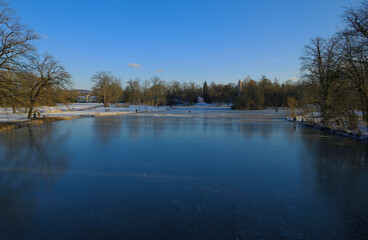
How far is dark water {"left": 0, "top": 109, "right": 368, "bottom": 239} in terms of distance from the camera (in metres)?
3.40

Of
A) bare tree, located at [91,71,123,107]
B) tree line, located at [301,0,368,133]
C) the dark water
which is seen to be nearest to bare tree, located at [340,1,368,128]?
tree line, located at [301,0,368,133]

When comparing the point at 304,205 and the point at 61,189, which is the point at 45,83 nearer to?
the point at 61,189

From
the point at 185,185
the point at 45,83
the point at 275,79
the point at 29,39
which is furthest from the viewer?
the point at 275,79

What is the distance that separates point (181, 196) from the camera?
4.64m

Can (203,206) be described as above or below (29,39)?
below

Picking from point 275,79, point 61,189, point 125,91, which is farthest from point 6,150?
point 275,79

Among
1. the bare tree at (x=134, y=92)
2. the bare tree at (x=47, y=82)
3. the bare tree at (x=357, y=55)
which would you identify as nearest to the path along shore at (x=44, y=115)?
the bare tree at (x=47, y=82)

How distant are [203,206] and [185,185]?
44.4 inches

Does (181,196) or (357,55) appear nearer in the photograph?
(181,196)

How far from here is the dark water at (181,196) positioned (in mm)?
3400

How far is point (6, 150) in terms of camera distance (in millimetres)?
9000

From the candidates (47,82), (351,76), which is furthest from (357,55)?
(47,82)

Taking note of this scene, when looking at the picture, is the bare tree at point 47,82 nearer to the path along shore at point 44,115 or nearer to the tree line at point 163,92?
the path along shore at point 44,115

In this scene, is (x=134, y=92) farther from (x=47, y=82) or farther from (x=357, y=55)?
(x=357, y=55)
